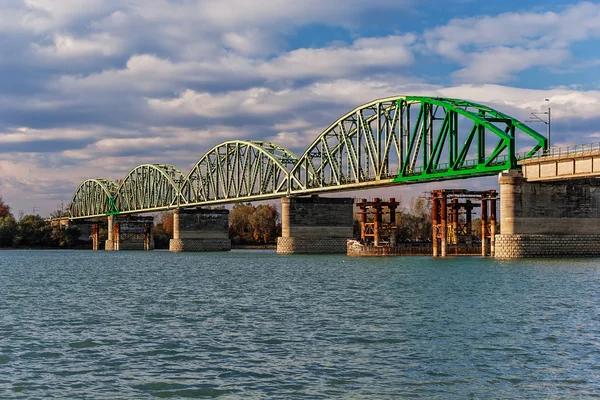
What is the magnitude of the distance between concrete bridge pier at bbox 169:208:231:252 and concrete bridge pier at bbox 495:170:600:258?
111297 millimetres

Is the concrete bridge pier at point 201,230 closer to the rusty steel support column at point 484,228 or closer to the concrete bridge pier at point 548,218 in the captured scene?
the rusty steel support column at point 484,228

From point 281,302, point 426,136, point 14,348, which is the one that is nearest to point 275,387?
point 14,348

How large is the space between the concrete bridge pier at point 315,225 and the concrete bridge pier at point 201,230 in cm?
4601

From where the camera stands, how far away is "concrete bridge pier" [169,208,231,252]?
191 metres

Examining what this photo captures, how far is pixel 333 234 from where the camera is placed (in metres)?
147

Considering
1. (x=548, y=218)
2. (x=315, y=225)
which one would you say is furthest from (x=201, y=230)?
(x=548, y=218)

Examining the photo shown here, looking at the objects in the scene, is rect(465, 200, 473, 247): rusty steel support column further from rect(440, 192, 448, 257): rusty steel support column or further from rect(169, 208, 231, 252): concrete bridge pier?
rect(169, 208, 231, 252): concrete bridge pier

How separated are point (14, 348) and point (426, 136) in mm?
88264

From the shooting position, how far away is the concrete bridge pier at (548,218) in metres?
87.7

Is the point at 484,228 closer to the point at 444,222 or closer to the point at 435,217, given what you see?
the point at 435,217

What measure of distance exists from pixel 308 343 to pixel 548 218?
206 ft

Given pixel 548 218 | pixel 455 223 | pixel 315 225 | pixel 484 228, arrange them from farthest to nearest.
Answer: pixel 315 225
pixel 455 223
pixel 484 228
pixel 548 218

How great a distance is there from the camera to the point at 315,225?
146m

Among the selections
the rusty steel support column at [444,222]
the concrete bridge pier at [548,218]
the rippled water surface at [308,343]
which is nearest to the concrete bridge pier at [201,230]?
the rusty steel support column at [444,222]
